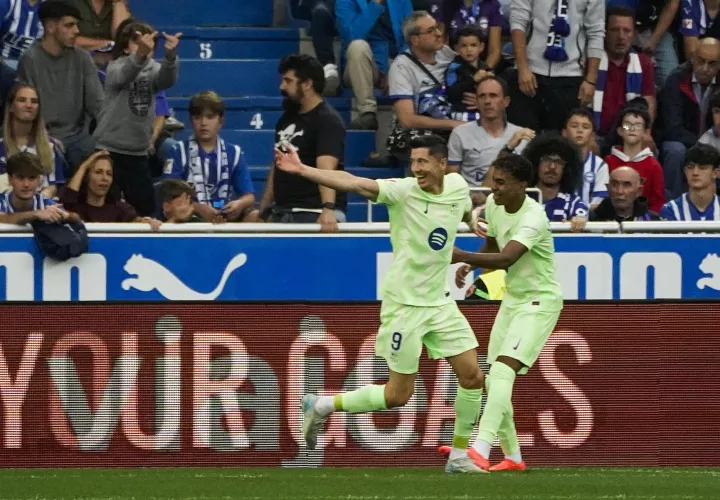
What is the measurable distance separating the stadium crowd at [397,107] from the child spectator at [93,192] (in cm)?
1

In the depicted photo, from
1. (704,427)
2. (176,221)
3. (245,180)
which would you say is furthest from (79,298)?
(704,427)

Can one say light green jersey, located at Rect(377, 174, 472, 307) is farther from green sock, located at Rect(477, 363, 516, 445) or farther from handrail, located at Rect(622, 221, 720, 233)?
handrail, located at Rect(622, 221, 720, 233)

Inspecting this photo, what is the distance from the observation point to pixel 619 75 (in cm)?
1438

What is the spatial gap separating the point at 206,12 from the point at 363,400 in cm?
725

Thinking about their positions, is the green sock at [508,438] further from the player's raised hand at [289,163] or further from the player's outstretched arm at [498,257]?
the player's raised hand at [289,163]

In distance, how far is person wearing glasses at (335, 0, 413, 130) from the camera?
560 inches

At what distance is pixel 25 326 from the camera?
33.3 feet

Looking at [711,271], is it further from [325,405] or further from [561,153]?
[325,405]

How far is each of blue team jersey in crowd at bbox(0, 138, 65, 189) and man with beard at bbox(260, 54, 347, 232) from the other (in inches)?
63.4

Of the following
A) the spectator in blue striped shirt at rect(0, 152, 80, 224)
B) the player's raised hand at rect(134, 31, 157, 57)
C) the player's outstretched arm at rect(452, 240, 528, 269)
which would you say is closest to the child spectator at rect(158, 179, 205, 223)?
the spectator in blue striped shirt at rect(0, 152, 80, 224)

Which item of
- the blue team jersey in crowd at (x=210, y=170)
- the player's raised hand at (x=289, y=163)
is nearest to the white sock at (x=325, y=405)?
the player's raised hand at (x=289, y=163)

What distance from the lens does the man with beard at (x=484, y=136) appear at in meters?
12.9

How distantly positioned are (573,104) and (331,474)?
541 cm

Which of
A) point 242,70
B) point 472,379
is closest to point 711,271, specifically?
point 472,379
